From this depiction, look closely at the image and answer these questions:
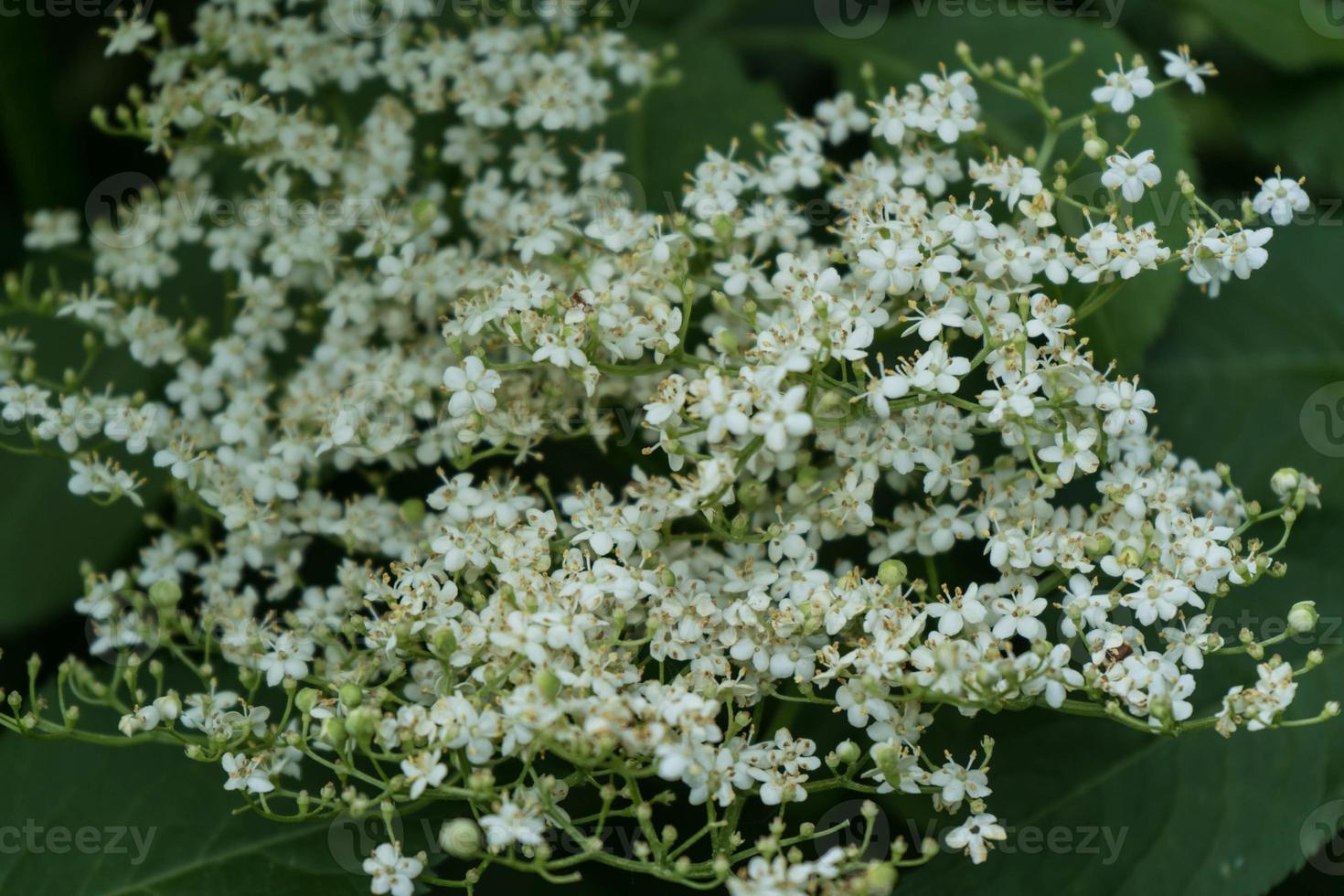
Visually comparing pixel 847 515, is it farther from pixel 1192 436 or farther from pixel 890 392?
pixel 1192 436

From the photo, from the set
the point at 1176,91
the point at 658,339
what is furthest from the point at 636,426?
the point at 1176,91

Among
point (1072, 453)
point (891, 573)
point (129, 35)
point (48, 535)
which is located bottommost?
point (48, 535)

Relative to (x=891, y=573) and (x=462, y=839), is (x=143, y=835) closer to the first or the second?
(x=462, y=839)

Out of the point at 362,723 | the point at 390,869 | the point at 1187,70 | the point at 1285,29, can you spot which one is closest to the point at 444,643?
the point at 362,723

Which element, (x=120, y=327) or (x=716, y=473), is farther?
(x=120, y=327)

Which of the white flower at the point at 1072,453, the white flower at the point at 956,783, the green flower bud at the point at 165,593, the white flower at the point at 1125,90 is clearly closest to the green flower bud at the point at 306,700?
the green flower bud at the point at 165,593

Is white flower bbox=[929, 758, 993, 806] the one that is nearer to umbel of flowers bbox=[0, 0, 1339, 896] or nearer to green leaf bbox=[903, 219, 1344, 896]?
umbel of flowers bbox=[0, 0, 1339, 896]

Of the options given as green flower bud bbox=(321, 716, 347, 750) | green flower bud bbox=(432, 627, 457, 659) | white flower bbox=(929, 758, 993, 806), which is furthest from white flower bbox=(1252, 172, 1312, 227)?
green flower bud bbox=(321, 716, 347, 750)
